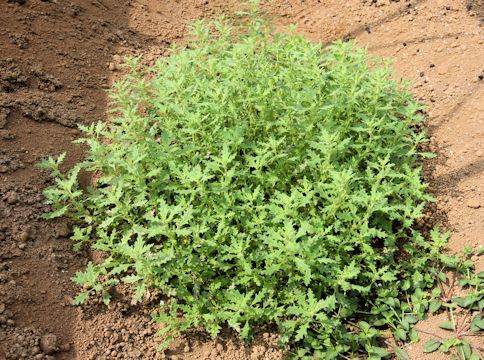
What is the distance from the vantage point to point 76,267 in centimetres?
404

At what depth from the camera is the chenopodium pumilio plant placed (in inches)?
149

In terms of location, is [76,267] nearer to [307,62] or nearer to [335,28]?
[307,62]

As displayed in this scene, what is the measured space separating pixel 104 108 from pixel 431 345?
3697mm

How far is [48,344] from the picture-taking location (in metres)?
3.51

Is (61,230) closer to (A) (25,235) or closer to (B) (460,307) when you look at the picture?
(A) (25,235)

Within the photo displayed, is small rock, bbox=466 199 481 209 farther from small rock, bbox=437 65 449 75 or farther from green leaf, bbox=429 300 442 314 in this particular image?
small rock, bbox=437 65 449 75

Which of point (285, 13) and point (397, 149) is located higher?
point (285, 13)

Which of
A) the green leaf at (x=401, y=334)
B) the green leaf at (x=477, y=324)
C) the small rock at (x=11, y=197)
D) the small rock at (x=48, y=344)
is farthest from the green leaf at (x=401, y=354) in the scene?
the small rock at (x=11, y=197)

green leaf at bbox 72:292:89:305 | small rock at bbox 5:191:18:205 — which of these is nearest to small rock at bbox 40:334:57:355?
green leaf at bbox 72:292:89:305

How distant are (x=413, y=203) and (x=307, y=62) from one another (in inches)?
63.4

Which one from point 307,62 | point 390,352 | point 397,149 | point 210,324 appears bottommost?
point 390,352

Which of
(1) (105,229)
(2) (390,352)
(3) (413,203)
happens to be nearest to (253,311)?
(2) (390,352)

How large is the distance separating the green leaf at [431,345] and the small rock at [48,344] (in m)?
2.71

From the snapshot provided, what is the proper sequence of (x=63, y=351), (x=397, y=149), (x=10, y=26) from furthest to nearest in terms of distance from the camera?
(x=10, y=26) → (x=397, y=149) → (x=63, y=351)
